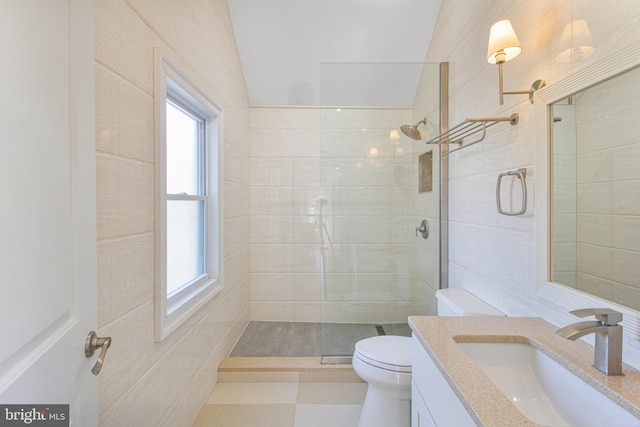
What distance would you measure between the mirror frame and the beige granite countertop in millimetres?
137

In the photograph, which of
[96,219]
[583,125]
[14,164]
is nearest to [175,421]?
[96,219]

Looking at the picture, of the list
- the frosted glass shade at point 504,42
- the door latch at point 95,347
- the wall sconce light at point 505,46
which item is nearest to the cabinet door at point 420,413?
the door latch at point 95,347

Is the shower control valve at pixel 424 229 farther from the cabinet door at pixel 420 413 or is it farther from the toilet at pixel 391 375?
the cabinet door at pixel 420 413

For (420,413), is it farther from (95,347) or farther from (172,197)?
(172,197)

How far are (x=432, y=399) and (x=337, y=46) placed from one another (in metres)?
2.51

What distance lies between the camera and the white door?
508 millimetres

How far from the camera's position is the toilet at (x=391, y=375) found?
1.51 metres

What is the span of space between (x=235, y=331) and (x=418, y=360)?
5.90 feet

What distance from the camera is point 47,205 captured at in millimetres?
619

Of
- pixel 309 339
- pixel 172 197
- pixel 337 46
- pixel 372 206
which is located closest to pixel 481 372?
pixel 172 197

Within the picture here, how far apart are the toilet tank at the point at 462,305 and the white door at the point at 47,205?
5.10ft

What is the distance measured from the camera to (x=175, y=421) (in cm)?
148

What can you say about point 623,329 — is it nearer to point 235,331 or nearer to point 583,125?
point 583,125

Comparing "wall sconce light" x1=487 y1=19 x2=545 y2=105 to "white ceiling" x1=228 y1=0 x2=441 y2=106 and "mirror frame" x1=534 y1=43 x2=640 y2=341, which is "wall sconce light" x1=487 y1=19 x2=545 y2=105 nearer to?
"mirror frame" x1=534 y1=43 x2=640 y2=341
